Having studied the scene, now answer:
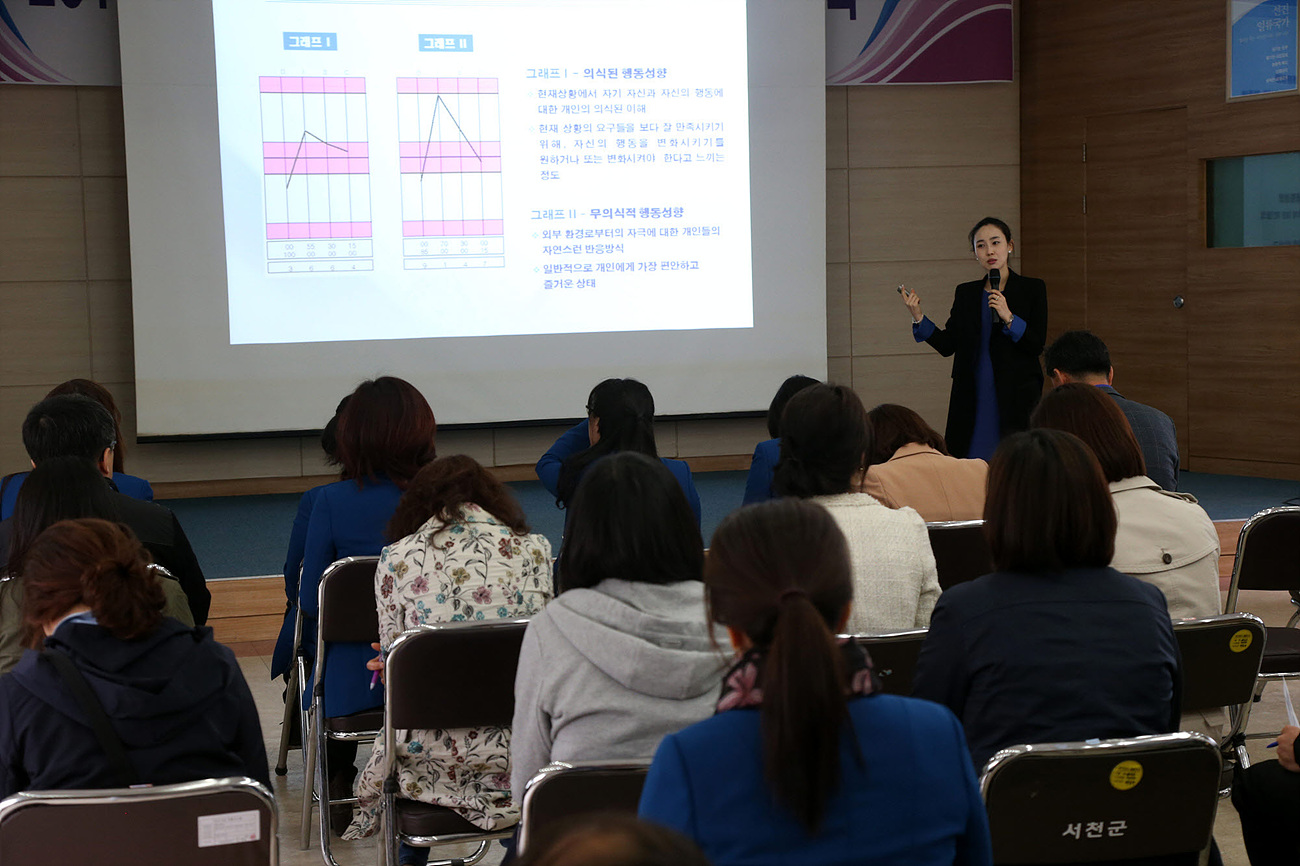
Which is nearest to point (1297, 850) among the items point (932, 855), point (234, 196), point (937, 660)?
point (937, 660)

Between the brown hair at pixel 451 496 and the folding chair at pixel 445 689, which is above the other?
the brown hair at pixel 451 496

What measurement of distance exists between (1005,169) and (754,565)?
7.80 meters

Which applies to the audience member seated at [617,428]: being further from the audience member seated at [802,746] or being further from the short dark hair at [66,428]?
the audience member seated at [802,746]

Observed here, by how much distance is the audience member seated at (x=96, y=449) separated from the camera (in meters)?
2.91

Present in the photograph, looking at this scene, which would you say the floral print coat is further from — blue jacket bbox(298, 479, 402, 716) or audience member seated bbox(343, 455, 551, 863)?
blue jacket bbox(298, 479, 402, 716)

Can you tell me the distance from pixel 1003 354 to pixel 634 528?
373 centimetres

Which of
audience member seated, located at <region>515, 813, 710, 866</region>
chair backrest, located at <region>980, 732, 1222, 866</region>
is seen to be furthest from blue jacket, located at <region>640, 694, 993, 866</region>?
audience member seated, located at <region>515, 813, 710, 866</region>

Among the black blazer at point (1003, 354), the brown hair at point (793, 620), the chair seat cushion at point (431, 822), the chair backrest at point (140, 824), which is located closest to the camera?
the brown hair at point (793, 620)

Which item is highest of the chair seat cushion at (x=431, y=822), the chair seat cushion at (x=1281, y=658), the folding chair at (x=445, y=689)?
the folding chair at (x=445, y=689)

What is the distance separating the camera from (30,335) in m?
7.25

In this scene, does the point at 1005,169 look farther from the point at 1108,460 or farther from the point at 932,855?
the point at 932,855

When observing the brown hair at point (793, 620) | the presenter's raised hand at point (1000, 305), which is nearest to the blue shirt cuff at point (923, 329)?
the presenter's raised hand at point (1000, 305)

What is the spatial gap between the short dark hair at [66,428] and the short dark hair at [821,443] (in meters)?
1.62

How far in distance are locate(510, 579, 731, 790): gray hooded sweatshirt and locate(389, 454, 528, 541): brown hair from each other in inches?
29.0
